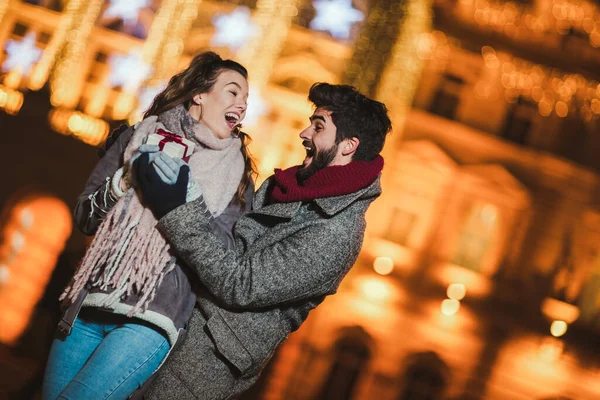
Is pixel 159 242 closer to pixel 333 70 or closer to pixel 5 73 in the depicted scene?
pixel 333 70

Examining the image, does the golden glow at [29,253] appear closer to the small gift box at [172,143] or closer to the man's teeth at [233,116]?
the man's teeth at [233,116]

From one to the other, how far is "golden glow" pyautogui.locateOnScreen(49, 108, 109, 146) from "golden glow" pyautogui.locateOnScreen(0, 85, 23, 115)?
69cm

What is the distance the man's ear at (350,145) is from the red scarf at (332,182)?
0.29 ft

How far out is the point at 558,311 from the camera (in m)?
11.0

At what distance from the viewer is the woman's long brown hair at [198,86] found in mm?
2650

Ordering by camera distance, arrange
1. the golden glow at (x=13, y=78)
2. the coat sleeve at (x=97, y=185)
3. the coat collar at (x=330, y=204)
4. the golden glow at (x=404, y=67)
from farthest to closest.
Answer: the golden glow at (x=404, y=67) < the golden glow at (x=13, y=78) < the coat sleeve at (x=97, y=185) < the coat collar at (x=330, y=204)

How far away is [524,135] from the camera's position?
468 inches

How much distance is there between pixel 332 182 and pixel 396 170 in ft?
28.7

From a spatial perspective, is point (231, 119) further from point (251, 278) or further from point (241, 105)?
point (251, 278)

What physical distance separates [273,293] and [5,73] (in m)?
10.5

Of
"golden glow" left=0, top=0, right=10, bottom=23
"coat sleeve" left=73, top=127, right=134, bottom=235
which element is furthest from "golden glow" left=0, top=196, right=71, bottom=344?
"coat sleeve" left=73, top=127, right=134, bottom=235

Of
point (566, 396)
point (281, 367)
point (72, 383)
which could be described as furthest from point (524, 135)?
point (72, 383)

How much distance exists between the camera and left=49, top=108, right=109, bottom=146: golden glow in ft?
34.4

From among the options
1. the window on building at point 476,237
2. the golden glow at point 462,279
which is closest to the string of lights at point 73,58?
the golden glow at point 462,279
